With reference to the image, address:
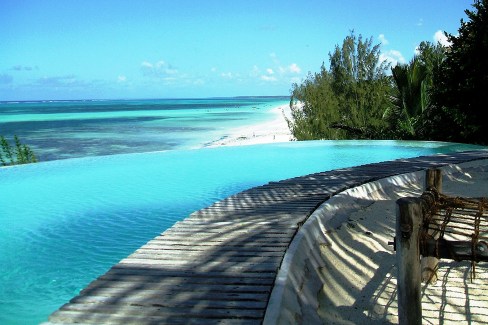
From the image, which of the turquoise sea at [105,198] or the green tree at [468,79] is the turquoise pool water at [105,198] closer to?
the turquoise sea at [105,198]

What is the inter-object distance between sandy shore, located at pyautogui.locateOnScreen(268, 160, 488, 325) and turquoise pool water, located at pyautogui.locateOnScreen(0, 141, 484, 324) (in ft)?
6.35

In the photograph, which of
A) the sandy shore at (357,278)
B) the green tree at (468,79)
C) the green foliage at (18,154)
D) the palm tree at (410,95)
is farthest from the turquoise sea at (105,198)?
the palm tree at (410,95)

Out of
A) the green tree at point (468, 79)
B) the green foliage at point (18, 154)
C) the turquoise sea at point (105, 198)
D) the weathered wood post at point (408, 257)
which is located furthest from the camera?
the green foliage at point (18, 154)

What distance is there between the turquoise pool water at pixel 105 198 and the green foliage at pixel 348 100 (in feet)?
9.00

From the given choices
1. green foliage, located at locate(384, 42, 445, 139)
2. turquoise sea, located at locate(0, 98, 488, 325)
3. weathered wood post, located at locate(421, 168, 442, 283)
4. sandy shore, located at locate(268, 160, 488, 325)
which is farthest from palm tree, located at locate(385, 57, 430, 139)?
weathered wood post, located at locate(421, 168, 442, 283)

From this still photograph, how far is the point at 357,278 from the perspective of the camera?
12.3ft

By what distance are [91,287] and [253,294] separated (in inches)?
36.2

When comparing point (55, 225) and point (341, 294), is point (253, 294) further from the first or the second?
point (55, 225)

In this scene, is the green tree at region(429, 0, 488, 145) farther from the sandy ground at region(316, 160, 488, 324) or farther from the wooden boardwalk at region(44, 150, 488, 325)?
the wooden boardwalk at region(44, 150, 488, 325)

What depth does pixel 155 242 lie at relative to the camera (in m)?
3.58

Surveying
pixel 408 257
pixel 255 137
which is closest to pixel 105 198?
pixel 408 257

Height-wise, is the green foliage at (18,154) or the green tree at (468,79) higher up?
the green tree at (468,79)

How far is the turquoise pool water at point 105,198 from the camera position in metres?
4.39

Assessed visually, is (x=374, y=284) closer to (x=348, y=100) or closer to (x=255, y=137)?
(x=348, y=100)
